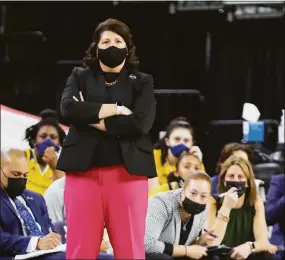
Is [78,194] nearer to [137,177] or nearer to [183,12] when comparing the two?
[137,177]

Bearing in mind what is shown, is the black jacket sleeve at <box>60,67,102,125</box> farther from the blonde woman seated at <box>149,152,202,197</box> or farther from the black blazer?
the blonde woman seated at <box>149,152,202,197</box>

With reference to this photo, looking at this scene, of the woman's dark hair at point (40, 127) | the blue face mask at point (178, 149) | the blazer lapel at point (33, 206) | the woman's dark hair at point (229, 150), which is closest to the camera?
the blazer lapel at point (33, 206)

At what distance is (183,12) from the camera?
600cm

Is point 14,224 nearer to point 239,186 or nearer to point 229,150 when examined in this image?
point 239,186

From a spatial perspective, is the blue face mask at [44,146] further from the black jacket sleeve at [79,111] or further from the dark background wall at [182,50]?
the black jacket sleeve at [79,111]

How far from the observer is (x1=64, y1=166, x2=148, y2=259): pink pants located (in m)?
2.46

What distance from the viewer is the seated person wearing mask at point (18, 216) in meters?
3.48

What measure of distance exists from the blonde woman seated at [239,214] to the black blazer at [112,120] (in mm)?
1963

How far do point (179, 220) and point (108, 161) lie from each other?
1.59m

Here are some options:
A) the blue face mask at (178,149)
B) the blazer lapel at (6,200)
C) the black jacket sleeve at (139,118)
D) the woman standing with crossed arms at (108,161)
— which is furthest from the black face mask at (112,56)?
the blue face mask at (178,149)

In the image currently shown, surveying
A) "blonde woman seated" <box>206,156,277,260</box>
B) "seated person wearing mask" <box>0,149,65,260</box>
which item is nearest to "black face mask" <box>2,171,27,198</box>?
"seated person wearing mask" <box>0,149,65,260</box>

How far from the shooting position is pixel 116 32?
2.59m

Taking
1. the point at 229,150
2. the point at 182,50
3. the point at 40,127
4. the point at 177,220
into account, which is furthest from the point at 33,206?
the point at 182,50

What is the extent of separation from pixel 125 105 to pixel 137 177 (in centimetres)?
26
